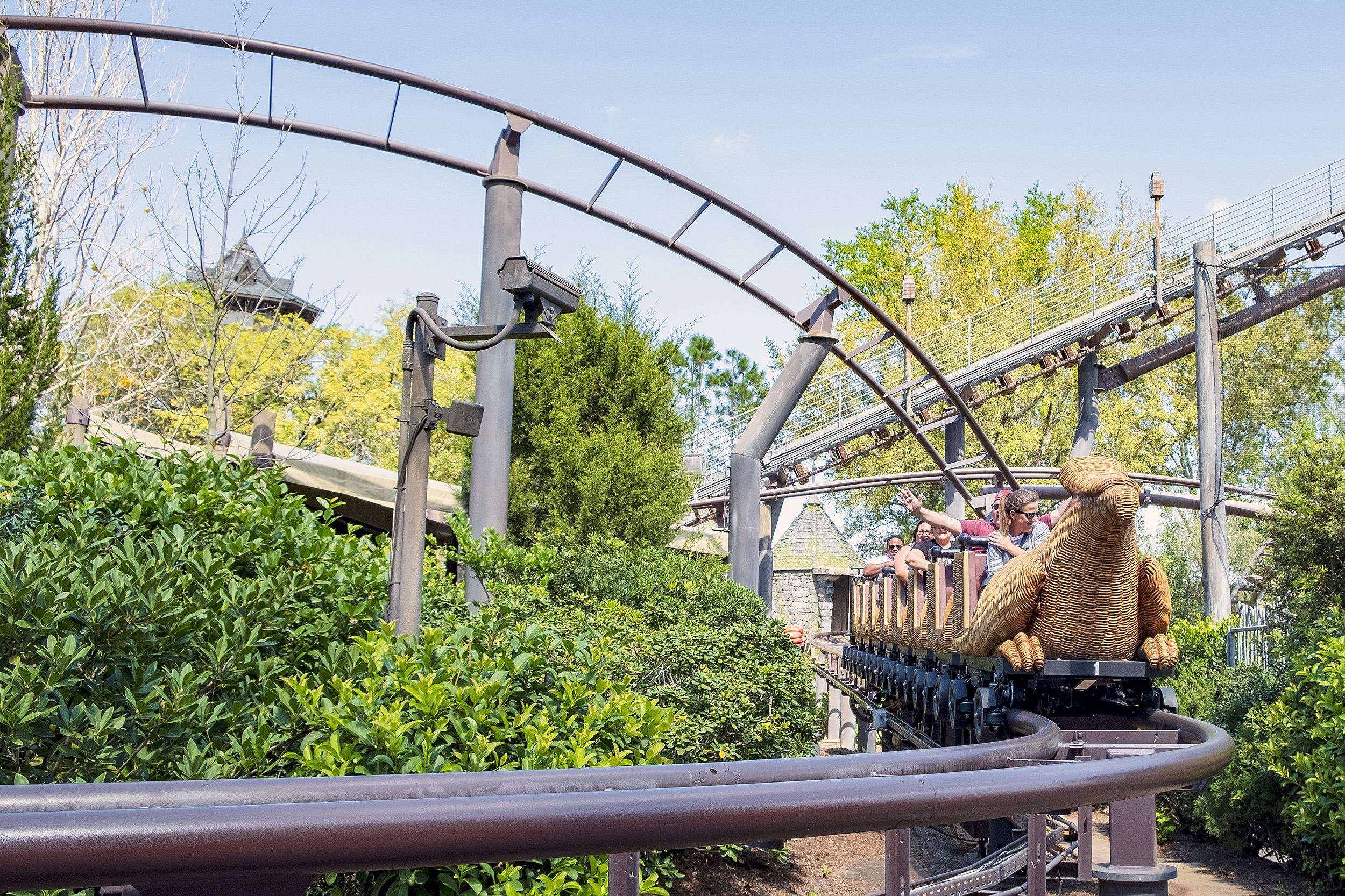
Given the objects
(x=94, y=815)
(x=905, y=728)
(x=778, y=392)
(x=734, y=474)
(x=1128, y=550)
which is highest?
(x=778, y=392)

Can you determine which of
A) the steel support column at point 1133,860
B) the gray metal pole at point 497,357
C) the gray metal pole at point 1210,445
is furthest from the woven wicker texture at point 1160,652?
the gray metal pole at point 1210,445

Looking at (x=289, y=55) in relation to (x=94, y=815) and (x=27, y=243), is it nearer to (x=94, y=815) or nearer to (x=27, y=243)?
(x=27, y=243)

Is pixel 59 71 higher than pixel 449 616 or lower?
higher

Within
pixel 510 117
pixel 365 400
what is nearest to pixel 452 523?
pixel 510 117

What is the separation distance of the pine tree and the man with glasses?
7.56 meters

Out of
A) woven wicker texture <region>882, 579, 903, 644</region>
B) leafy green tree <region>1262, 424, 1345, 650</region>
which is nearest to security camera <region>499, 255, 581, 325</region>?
woven wicker texture <region>882, 579, 903, 644</region>

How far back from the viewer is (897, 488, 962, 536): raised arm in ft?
23.7

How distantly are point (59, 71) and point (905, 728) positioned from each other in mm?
11387

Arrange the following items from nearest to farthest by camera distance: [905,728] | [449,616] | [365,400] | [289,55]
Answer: [449,616] → [289,55] → [905,728] → [365,400]

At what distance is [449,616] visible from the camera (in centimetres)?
499

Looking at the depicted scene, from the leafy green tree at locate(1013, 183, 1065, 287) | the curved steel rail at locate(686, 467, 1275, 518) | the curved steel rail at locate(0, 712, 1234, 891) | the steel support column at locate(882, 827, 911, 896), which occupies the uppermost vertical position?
the leafy green tree at locate(1013, 183, 1065, 287)

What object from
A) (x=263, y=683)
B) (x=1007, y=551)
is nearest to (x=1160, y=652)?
(x=1007, y=551)

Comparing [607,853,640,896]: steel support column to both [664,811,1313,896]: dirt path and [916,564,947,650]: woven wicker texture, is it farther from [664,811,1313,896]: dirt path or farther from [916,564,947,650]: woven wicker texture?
[916,564,947,650]: woven wicker texture

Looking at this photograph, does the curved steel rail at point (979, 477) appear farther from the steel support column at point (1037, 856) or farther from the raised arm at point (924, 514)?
the steel support column at point (1037, 856)
